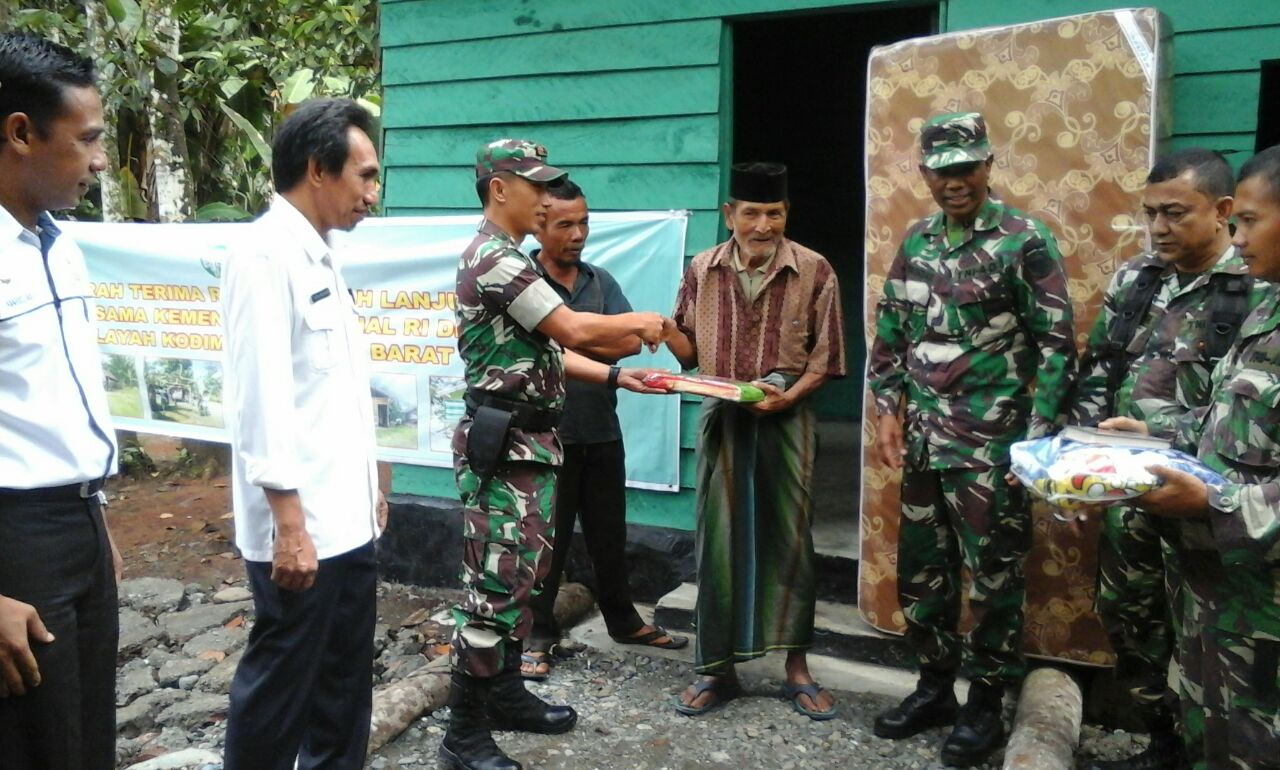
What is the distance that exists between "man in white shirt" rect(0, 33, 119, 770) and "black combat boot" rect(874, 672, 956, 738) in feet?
8.56

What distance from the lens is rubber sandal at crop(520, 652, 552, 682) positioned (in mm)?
4227

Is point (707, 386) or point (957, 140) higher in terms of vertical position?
point (957, 140)

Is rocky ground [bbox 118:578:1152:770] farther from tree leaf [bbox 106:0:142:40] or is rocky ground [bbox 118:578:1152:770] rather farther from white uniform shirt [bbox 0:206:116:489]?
tree leaf [bbox 106:0:142:40]

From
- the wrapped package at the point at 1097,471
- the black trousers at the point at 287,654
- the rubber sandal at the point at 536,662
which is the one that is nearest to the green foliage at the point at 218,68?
the rubber sandal at the point at 536,662

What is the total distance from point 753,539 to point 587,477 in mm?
857

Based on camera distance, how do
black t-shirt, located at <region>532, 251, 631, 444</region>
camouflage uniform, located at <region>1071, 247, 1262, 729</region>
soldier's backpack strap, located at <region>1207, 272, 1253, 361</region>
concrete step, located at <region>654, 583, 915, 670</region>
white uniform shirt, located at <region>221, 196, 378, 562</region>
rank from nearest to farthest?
1. white uniform shirt, located at <region>221, 196, 378, 562</region>
2. soldier's backpack strap, located at <region>1207, 272, 1253, 361</region>
3. camouflage uniform, located at <region>1071, 247, 1262, 729</region>
4. concrete step, located at <region>654, 583, 915, 670</region>
5. black t-shirt, located at <region>532, 251, 631, 444</region>

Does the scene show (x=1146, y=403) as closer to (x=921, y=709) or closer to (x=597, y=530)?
(x=921, y=709)

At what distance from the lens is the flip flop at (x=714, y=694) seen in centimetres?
388

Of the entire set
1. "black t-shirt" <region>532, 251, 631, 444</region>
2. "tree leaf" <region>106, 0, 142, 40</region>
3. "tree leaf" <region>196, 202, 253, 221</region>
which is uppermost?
"tree leaf" <region>106, 0, 142, 40</region>

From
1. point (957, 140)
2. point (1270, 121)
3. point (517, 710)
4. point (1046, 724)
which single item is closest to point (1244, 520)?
point (1046, 724)

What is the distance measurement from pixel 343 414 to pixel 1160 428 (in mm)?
2343

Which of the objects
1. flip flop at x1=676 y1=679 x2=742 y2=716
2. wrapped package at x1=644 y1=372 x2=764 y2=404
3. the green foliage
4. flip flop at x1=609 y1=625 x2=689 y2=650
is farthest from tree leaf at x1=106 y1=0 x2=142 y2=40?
flip flop at x1=676 y1=679 x2=742 y2=716

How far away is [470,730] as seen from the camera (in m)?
3.41

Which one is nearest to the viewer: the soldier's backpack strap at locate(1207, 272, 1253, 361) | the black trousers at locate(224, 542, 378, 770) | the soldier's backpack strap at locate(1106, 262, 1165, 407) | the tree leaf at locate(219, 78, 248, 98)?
the black trousers at locate(224, 542, 378, 770)
